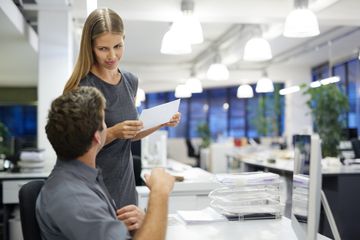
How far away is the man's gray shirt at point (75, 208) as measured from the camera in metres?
1.15

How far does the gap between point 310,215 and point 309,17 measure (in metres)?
2.40

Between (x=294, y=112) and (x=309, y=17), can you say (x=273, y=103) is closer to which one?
(x=294, y=112)

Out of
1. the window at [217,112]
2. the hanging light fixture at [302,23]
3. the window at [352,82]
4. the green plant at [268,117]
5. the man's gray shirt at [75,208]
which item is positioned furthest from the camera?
the window at [217,112]

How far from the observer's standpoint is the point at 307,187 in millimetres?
1420

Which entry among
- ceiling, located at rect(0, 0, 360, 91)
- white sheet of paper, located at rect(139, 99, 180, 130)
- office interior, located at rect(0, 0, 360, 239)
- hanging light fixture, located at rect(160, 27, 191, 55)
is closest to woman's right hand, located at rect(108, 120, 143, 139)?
white sheet of paper, located at rect(139, 99, 180, 130)

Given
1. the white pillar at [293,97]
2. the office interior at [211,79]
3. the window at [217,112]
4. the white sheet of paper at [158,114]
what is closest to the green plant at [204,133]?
the office interior at [211,79]

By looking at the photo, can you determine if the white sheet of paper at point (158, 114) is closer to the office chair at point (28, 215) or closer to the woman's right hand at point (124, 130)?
the woman's right hand at point (124, 130)

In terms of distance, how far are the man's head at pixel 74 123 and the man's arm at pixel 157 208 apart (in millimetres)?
231

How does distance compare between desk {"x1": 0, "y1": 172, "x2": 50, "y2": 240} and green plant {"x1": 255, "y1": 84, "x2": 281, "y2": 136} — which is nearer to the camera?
desk {"x1": 0, "y1": 172, "x2": 50, "y2": 240}

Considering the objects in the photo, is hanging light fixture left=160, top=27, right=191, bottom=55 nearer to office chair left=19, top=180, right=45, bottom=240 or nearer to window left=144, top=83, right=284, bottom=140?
office chair left=19, top=180, right=45, bottom=240

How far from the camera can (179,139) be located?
13273mm

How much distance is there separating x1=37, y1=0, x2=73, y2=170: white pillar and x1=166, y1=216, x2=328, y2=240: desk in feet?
10.7

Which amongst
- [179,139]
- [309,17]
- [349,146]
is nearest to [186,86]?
[349,146]

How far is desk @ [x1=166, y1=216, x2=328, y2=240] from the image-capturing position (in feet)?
5.44
